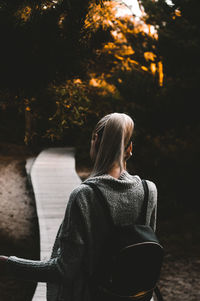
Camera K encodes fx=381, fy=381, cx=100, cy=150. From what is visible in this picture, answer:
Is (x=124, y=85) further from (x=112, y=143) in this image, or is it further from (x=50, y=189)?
(x=112, y=143)

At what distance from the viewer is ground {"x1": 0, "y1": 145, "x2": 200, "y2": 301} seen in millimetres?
4781

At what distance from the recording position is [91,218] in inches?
54.7

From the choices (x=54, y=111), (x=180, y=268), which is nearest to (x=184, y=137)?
(x=180, y=268)

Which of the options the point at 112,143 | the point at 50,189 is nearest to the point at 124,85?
the point at 50,189

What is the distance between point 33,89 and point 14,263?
209cm

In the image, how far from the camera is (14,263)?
1.50 metres

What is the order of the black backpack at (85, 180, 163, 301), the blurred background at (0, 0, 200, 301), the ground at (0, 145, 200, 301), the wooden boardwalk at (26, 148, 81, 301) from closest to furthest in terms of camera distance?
the black backpack at (85, 180, 163, 301)
the blurred background at (0, 0, 200, 301)
the ground at (0, 145, 200, 301)
the wooden boardwalk at (26, 148, 81, 301)

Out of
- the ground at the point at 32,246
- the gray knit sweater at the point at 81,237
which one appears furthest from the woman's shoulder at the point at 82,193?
the ground at the point at 32,246

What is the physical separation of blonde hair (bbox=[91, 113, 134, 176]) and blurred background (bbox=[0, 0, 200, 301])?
51.0 inches

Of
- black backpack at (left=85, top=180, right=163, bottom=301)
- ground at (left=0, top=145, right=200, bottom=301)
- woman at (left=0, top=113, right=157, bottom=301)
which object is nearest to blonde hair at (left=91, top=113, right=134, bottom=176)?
woman at (left=0, top=113, right=157, bottom=301)

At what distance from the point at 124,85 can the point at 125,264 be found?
9349mm

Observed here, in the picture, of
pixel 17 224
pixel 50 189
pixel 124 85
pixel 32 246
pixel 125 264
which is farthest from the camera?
pixel 124 85

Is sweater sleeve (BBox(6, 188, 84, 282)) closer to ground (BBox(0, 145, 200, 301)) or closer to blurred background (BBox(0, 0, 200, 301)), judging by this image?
blurred background (BBox(0, 0, 200, 301))

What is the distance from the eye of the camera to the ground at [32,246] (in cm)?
478
